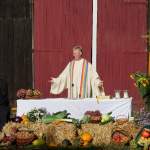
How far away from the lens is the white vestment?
14391 mm

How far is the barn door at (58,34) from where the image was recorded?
57.4 ft

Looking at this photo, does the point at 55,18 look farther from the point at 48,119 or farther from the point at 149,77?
the point at 149,77

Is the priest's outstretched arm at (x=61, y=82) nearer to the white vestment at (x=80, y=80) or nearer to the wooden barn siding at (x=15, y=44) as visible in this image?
the white vestment at (x=80, y=80)

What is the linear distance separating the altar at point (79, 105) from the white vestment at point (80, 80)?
0.78 m

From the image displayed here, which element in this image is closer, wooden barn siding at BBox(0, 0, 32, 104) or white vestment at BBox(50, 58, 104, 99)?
white vestment at BBox(50, 58, 104, 99)

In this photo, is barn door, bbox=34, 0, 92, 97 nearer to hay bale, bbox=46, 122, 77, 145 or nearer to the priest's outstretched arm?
the priest's outstretched arm

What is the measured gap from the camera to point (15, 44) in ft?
57.0

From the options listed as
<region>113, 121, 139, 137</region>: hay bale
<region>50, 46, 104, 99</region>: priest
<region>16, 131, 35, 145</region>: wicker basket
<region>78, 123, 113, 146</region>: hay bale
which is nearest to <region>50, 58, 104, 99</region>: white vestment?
<region>50, 46, 104, 99</region>: priest

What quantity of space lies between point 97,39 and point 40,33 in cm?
126

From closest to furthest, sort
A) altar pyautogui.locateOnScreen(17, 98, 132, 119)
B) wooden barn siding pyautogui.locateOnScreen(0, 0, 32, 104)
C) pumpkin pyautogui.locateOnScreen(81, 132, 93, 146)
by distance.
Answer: pumpkin pyautogui.locateOnScreen(81, 132, 93, 146), altar pyautogui.locateOnScreen(17, 98, 132, 119), wooden barn siding pyautogui.locateOnScreen(0, 0, 32, 104)

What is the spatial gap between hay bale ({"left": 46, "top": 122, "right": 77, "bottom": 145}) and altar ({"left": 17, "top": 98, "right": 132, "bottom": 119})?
916mm

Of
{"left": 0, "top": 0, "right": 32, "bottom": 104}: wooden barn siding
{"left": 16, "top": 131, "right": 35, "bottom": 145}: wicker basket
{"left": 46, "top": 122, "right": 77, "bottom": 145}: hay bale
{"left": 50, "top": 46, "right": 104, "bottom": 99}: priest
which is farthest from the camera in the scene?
{"left": 0, "top": 0, "right": 32, "bottom": 104}: wooden barn siding

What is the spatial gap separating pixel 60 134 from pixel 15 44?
17.2 feet

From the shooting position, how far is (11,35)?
1736 cm
